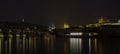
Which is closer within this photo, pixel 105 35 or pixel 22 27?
pixel 105 35

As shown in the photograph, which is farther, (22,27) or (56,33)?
(56,33)

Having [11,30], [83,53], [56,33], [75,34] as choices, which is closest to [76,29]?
[75,34]

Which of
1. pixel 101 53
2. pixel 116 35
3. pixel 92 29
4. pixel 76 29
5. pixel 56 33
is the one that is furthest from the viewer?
pixel 56 33

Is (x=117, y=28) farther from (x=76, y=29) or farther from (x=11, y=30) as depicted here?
(x=11, y=30)

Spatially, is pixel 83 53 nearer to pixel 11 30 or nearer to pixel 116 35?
pixel 116 35

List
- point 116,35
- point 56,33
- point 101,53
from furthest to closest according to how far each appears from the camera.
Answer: point 56,33, point 116,35, point 101,53

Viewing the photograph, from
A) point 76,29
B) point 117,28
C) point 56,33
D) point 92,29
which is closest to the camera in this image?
point 117,28

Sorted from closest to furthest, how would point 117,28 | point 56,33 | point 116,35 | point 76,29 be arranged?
point 116,35, point 117,28, point 76,29, point 56,33

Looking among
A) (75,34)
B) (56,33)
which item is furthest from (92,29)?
(56,33)

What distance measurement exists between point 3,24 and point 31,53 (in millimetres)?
46627

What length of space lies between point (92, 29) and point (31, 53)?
148 ft

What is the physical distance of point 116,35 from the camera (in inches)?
2436

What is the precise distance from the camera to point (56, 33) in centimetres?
8962

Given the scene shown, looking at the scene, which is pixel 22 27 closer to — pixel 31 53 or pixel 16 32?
pixel 16 32
